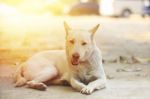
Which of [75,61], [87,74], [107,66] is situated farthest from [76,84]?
[107,66]

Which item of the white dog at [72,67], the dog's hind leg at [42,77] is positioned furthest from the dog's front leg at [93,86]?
the dog's hind leg at [42,77]

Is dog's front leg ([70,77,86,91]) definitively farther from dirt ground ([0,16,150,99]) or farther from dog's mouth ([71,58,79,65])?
dog's mouth ([71,58,79,65])

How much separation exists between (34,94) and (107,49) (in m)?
5.06

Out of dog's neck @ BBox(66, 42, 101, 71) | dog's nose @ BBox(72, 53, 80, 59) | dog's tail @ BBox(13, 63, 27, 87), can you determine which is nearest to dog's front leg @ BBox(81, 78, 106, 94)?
dog's neck @ BBox(66, 42, 101, 71)

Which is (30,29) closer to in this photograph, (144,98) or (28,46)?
(28,46)

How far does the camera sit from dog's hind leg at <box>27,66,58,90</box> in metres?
5.96

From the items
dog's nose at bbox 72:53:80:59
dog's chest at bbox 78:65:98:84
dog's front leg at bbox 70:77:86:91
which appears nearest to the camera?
dog's nose at bbox 72:53:80:59

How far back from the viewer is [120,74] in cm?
737

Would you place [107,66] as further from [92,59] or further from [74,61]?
[74,61]

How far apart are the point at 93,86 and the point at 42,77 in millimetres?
650

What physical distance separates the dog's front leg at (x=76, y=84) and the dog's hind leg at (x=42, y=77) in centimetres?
31

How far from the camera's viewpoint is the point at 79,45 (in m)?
5.75

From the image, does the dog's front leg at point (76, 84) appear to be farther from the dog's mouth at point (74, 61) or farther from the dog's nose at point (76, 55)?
the dog's nose at point (76, 55)

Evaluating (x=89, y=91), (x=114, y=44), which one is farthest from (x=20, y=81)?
(x=114, y=44)
